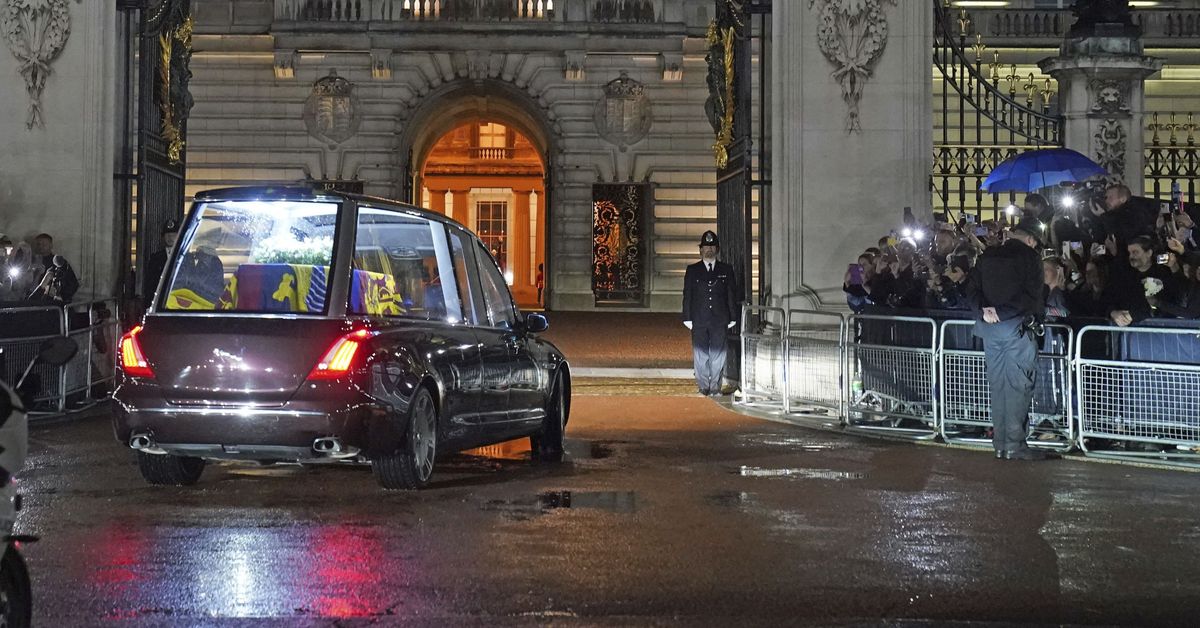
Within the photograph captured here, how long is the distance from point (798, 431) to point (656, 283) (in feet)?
82.8

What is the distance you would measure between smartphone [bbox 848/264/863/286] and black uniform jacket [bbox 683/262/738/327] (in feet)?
6.33

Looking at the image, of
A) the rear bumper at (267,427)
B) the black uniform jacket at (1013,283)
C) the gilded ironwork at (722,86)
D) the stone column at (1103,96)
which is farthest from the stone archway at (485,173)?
the rear bumper at (267,427)

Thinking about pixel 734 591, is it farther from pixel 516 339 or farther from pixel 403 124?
pixel 403 124

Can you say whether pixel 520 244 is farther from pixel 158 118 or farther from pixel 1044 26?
pixel 158 118

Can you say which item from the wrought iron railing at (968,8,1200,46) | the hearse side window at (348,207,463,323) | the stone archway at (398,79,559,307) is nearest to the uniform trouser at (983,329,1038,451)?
the hearse side window at (348,207,463,323)

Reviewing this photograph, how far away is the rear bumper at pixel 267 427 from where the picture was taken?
8961mm

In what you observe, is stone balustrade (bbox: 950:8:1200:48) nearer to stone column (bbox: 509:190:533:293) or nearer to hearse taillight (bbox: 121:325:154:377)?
stone column (bbox: 509:190:533:293)

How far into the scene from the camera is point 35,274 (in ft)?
50.9

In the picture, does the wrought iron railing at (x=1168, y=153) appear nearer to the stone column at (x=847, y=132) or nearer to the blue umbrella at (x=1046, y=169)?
the blue umbrella at (x=1046, y=169)

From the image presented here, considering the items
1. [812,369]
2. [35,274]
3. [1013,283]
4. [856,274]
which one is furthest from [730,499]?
[35,274]

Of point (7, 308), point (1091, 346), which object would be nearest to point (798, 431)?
point (1091, 346)

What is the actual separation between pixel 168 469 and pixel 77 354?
18.0 ft

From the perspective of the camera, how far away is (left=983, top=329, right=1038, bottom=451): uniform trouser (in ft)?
39.2

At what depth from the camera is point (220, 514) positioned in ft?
28.3
